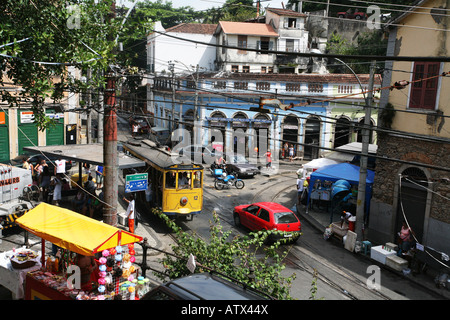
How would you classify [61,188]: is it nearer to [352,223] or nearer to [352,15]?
[352,223]

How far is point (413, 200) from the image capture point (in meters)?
16.7

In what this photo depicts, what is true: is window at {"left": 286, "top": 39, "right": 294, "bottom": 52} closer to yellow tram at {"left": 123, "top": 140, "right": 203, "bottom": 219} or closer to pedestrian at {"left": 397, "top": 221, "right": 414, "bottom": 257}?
yellow tram at {"left": 123, "top": 140, "right": 203, "bottom": 219}

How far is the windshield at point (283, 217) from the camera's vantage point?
16511 millimetres

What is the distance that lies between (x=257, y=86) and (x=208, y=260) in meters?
Answer: 29.6

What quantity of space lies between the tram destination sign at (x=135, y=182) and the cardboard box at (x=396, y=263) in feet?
30.1

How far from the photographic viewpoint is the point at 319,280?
44.4 feet

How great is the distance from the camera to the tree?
995 cm

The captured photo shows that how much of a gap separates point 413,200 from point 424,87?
4429 millimetres

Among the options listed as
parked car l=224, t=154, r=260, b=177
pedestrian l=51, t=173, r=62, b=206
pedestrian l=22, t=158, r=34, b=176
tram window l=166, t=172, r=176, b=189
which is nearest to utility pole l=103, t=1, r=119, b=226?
tram window l=166, t=172, r=176, b=189

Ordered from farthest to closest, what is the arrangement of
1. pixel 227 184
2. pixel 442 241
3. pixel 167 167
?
pixel 227 184, pixel 167 167, pixel 442 241

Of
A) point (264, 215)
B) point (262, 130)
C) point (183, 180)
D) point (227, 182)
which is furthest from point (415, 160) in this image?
point (262, 130)

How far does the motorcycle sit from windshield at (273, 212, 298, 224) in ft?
32.2

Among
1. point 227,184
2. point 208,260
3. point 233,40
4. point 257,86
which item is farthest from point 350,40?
point 208,260

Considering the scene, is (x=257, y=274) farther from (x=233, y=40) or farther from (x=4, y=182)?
(x=233, y=40)
